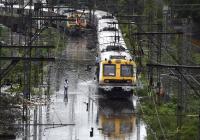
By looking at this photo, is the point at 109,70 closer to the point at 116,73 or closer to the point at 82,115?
the point at 116,73

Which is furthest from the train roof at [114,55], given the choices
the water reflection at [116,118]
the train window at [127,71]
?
the water reflection at [116,118]

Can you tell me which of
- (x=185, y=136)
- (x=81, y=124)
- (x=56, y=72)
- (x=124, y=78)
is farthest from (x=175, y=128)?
(x=56, y=72)

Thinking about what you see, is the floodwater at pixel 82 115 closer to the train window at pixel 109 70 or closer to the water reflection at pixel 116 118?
the water reflection at pixel 116 118

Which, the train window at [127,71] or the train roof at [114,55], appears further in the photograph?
the train roof at [114,55]

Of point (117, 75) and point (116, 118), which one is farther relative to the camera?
point (117, 75)

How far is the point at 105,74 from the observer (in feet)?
98.4

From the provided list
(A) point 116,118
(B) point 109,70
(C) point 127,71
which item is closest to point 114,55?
(B) point 109,70

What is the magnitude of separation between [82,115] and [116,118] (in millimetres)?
1275

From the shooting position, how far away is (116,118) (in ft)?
82.6

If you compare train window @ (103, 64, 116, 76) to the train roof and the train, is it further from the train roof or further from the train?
the train roof

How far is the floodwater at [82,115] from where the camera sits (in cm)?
2248

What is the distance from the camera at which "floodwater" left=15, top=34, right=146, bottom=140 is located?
2248 centimetres

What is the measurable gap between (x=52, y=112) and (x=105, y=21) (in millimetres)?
19908

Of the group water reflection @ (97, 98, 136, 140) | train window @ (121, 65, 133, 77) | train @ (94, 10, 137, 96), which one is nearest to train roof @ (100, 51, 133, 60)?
train @ (94, 10, 137, 96)
